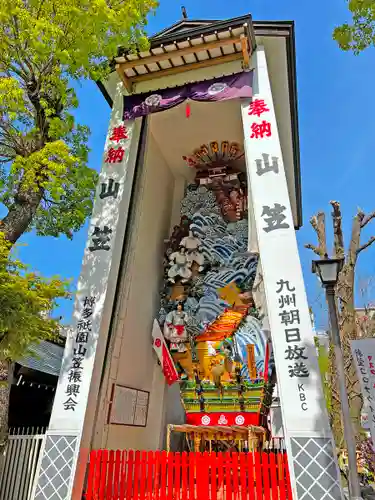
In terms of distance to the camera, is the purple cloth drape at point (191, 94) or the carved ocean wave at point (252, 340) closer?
the purple cloth drape at point (191, 94)

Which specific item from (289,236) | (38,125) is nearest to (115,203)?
(38,125)

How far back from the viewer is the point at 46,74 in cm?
564

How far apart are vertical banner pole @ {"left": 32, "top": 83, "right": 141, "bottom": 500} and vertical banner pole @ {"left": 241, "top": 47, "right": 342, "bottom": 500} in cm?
210

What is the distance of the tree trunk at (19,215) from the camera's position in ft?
18.0

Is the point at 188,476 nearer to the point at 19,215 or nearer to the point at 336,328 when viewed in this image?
the point at 336,328

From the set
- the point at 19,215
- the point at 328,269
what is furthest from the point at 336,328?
the point at 19,215

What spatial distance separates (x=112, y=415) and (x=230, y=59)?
20.2ft

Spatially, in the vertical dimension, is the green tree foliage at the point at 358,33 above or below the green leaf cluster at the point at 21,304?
above

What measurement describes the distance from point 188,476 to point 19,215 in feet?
13.0

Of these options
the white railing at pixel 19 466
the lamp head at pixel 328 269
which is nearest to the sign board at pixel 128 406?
the white railing at pixel 19 466

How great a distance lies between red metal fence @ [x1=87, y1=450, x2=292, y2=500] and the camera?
4.87m

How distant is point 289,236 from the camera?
5668mm

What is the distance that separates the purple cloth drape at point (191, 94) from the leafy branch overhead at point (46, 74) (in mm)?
1148

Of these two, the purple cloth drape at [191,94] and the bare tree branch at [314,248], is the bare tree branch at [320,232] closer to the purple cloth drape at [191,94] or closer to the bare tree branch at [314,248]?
the bare tree branch at [314,248]
